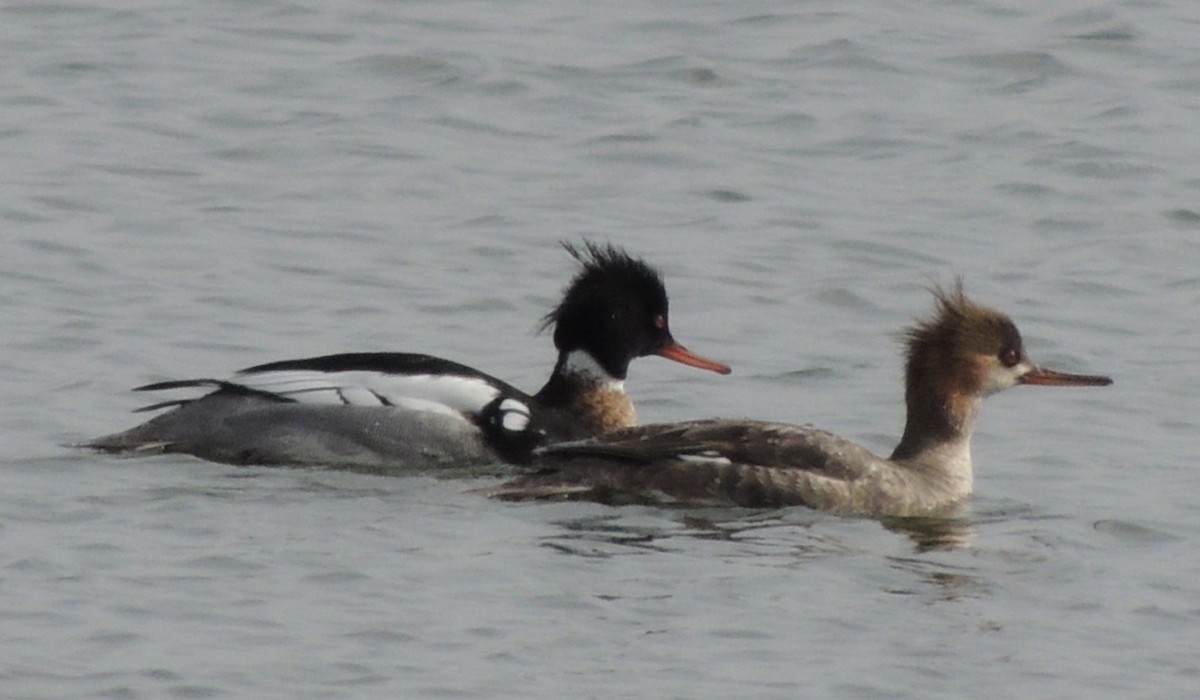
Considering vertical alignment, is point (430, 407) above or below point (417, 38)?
below

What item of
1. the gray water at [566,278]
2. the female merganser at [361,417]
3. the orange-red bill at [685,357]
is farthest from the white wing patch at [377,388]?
the orange-red bill at [685,357]

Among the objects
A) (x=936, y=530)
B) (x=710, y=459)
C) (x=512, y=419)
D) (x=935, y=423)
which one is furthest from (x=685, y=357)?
(x=936, y=530)

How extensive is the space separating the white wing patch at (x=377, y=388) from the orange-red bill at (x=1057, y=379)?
230cm

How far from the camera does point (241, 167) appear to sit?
1617 cm

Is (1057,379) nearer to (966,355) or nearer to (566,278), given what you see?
(966,355)

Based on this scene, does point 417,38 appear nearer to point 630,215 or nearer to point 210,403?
point 630,215

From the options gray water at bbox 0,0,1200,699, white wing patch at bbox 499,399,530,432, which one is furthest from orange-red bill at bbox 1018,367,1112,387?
white wing patch at bbox 499,399,530,432

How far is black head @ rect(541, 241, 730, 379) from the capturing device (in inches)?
478

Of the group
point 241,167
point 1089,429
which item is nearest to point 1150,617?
point 1089,429

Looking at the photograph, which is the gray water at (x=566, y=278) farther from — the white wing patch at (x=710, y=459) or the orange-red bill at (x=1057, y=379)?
the orange-red bill at (x=1057, y=379)

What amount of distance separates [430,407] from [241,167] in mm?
4907

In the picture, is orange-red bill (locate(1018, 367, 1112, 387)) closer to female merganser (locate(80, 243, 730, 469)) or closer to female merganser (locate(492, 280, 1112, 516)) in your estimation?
female merganser (locate(492, 280, 1112, 516))

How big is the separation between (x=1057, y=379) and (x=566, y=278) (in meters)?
3.78

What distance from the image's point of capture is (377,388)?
1174 cm
